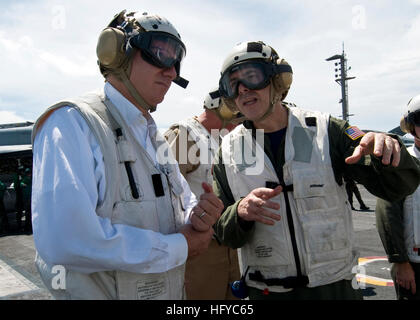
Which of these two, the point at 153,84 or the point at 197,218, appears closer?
the point at 197,218

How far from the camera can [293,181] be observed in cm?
229

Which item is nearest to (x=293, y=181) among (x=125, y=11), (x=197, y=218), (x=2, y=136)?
(x=197, y=218)

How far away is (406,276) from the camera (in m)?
2.90

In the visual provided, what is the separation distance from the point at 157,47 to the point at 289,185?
1.19 meters

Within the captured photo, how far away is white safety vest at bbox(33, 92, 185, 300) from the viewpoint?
1.50 m

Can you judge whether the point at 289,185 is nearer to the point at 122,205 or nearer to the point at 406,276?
the point at 122,205

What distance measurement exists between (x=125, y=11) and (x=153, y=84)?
540 mm

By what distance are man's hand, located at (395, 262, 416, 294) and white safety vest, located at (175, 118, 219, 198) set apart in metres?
1.90

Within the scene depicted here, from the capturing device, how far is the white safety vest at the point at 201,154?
3771mm

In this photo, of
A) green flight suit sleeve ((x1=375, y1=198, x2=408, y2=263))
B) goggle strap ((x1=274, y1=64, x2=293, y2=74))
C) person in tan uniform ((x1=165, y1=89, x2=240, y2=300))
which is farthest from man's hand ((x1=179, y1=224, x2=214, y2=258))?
green flight suit sleeve ((x1=375, y1=198, x2=408, y2=263))

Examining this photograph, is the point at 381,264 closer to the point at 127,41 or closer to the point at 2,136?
the point at 127,41

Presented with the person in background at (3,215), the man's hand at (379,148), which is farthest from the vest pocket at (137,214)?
the person in background at (3,215)
